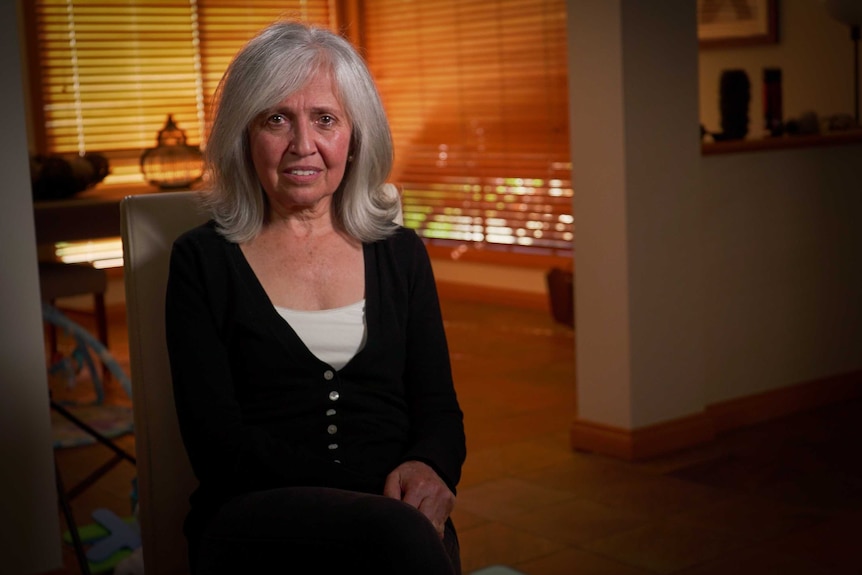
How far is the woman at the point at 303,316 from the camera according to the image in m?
1.60

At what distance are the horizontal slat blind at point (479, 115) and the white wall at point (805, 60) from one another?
0.95m

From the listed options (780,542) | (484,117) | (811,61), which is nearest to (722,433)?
(780,542)

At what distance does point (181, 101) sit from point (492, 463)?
13.5 feet

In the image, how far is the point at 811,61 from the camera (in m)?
5.33

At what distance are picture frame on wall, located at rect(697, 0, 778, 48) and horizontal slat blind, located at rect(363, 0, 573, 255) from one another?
72 cm

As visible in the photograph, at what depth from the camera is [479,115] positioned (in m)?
6.68

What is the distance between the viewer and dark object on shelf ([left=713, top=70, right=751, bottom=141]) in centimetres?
407

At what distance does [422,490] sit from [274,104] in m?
0.56

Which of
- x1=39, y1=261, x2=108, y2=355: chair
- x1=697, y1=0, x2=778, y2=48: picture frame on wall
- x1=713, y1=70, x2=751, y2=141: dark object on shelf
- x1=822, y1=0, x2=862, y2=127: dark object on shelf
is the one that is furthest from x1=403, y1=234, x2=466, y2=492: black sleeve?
x1=697, y1=0, x2=778, y2=48: picture frame on wall

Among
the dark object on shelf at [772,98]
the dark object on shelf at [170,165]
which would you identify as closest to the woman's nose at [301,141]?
the dark object on shelf at [170,165]

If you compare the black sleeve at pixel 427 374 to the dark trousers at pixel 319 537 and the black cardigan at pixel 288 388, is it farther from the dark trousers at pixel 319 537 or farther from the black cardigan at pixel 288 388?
the dark trousers at pixel 319 537

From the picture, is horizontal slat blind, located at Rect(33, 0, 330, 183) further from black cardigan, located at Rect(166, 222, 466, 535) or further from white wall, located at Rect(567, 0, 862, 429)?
black cardigan, located at Rect(166, 222, 466, 535)

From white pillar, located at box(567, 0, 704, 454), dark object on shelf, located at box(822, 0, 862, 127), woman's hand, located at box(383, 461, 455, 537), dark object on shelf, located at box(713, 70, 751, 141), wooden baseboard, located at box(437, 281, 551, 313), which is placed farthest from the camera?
wooden baseboard, located at box(437, 281, 551, 313)

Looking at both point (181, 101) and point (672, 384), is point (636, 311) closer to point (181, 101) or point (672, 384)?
point (672, 384)
